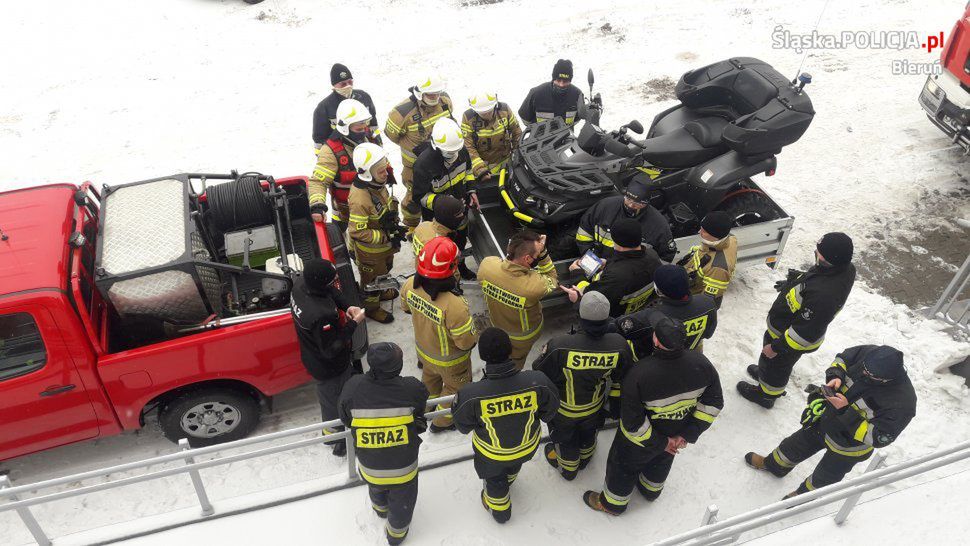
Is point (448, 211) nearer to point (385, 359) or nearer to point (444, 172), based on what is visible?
point (444, 172)

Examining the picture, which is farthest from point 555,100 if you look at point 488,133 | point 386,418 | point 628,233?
point 386,418

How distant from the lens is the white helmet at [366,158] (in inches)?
226

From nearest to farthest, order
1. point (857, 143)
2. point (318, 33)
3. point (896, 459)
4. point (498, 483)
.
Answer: point (498, 483) < point (896, 459) < point (857, 143) < point (318, 33)

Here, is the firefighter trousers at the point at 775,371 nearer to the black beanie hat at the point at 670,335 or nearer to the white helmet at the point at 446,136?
the black beanie hat at the point at 670,335

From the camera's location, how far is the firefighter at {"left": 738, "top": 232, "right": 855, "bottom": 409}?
15.5ft

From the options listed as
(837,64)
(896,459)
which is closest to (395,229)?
(896,459)

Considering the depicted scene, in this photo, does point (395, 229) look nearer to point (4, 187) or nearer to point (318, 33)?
point (4, 187)

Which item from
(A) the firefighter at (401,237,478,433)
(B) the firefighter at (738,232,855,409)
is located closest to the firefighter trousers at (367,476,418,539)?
(A) the firefighter at (401,237,478,433)

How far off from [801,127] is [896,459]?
308 cm

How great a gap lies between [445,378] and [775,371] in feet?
8.90

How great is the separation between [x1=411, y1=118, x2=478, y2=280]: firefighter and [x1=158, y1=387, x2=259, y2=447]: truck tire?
Result: 91.6 inches

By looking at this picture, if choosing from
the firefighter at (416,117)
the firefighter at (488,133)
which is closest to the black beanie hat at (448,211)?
the firefighter at (488,133)

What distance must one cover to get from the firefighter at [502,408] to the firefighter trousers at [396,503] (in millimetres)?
481

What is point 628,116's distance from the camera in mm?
9898
